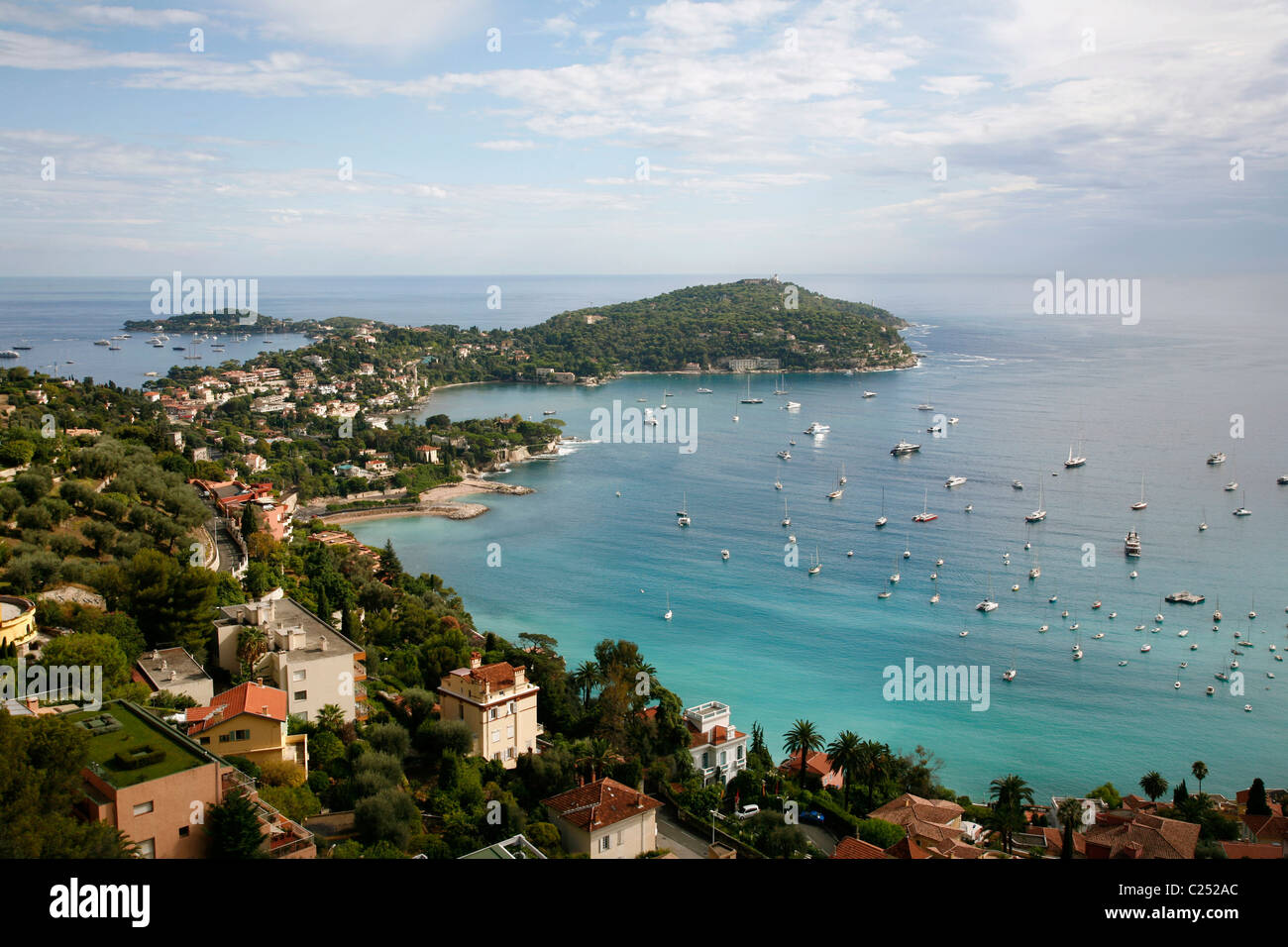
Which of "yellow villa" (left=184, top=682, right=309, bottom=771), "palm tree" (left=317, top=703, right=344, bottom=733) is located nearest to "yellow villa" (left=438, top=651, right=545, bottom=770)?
"palm tree" (left=317, top=703, right=344, bottom=733)

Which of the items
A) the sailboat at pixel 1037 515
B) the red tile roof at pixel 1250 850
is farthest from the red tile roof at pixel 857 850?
the sailboat at pixel 1037 515

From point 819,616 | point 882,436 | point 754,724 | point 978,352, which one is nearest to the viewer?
point 754,724

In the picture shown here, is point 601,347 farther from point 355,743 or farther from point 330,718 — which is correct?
point 355,743

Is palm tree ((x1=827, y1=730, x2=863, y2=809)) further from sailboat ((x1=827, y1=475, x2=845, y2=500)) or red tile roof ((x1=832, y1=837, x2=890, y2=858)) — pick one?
sailboat ((x1=827, y1=475, x2=845, y2=500))

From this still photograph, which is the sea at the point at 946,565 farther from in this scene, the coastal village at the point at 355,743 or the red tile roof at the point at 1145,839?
the red tile roof at the point at 1145,839
